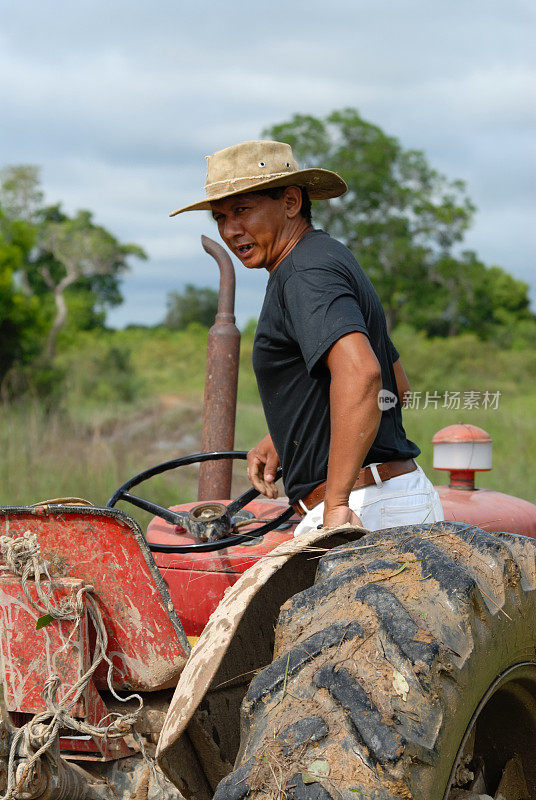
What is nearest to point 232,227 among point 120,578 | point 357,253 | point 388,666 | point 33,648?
point 120,578

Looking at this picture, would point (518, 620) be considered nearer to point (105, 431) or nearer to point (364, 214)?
point (105, 431)

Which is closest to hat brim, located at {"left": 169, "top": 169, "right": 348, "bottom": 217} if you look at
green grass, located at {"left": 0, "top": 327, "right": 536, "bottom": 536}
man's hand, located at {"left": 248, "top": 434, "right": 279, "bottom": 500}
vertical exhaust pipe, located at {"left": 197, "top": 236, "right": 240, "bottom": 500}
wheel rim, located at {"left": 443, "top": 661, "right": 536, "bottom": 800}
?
vertical exhaust pipe, located at {"left": 197, "top": 236, "right": 240, "bottom": 500}

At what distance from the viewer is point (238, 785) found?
4.04 ft

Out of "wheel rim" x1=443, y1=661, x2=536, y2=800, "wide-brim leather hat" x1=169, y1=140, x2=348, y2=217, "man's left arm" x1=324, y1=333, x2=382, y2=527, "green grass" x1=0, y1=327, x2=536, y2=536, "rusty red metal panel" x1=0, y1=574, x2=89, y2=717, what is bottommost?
"green grass" x1=0, y1=327, x2=536, y2=536

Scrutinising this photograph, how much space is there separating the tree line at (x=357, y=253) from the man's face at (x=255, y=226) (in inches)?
433

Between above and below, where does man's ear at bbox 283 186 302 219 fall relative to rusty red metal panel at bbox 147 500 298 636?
above

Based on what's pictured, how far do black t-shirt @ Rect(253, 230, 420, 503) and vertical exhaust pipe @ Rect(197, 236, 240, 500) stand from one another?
749mm

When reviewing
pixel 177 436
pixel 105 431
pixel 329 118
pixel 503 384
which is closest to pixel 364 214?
pixel 329 118

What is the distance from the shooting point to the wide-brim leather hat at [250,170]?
238cm

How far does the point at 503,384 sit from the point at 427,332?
11.2 m

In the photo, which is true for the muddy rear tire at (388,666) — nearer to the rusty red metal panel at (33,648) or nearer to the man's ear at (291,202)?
the rusty red metal panel at (33,648)

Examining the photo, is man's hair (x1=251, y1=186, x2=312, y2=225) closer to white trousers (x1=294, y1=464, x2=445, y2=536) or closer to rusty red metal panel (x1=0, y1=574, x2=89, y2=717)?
white trousers (x1=294, y1=464, x2=445, y2=536)

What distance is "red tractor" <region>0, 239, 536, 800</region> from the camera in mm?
1251

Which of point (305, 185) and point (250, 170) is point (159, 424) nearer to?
point (305, 185)
